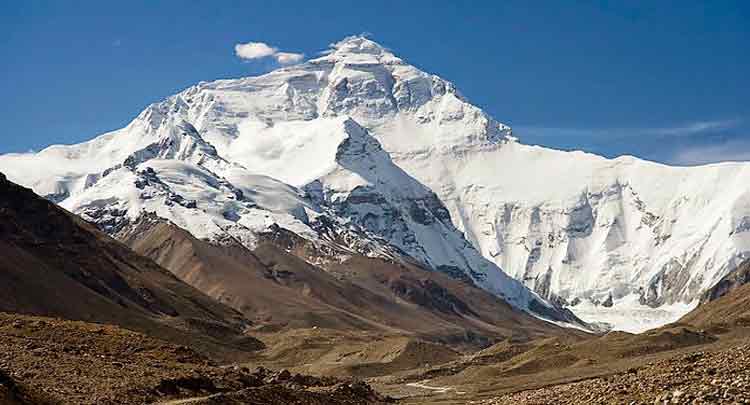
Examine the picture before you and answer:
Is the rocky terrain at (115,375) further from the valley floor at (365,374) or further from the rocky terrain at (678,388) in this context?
→ the rocky terrain at (678,388)

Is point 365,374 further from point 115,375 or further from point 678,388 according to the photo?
point 678,388

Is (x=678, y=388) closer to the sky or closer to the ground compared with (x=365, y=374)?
closer to the sky

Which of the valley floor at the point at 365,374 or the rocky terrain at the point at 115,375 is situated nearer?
the valley floor at the point at 365,374

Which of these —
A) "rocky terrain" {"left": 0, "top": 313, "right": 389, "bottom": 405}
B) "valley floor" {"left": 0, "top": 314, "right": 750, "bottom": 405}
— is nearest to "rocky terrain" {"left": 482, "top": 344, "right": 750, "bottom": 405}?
"valley floor" {"left": 0, "top": 314, "right": 750, "bottom": 405}

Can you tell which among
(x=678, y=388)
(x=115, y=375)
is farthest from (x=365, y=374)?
(x=678, y=388)

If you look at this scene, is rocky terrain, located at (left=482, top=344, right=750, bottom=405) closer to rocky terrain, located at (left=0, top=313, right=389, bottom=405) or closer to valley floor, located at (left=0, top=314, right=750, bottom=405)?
valley floor, located at (left=0, top=314, right=750, bottom=405)

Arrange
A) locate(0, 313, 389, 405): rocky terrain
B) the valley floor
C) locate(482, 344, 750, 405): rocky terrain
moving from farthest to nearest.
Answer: locate(0, 313, 389, 405): rocky terrain, the valley floor, locate(482, 344, 750, 405): rocky terrain

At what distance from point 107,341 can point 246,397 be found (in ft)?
98.9

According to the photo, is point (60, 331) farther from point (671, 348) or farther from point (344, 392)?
point (671, 348)

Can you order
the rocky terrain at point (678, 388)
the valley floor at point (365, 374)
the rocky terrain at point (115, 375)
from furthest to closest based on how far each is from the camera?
the rocky terrain at point (115, 375)
the valley floor at point (365, 374)
the rocky terrain at point (678, 388)

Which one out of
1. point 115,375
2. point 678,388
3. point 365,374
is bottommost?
point 365,374

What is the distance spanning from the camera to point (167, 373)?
264 feet

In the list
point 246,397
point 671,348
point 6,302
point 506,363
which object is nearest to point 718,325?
point 671,348

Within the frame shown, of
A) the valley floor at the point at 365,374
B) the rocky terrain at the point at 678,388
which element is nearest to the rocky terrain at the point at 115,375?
the valley floor at the point at 365,374
